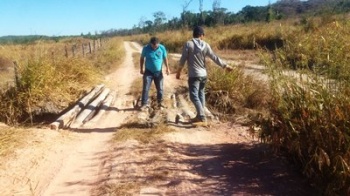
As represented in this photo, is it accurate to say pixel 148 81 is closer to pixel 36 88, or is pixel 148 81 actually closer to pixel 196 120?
pixel 196 120

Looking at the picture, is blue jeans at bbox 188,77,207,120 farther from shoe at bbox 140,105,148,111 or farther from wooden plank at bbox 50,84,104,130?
wooden plank at bbox 50,84,104,130

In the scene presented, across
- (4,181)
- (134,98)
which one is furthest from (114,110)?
(4,181)

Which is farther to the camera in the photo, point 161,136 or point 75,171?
point 161,136

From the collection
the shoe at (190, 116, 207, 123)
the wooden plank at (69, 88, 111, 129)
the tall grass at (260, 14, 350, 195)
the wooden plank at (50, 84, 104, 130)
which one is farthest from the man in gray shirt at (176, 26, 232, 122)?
the wooden plank at (50, 84, 104, 130)

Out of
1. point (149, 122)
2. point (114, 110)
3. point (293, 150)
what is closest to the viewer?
point (293, 150)

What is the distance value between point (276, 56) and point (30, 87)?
5.93 meters

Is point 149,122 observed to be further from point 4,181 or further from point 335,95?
point 335,95

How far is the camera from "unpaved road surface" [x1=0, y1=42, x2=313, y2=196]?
4707mm

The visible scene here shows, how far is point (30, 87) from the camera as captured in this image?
360 inches

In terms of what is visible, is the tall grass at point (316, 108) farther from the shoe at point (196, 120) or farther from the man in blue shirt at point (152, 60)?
the man in blue shirt at point (152, 60)

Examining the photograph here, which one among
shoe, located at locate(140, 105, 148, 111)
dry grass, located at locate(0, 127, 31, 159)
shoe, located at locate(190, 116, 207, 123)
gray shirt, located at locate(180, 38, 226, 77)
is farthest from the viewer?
shoe, located at locate(140, 105, 148, 111)

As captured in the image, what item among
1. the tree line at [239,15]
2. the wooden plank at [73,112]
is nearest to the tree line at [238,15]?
the tree line at [239,15]

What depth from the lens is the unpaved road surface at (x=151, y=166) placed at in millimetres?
4707

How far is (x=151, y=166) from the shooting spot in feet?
17.4
